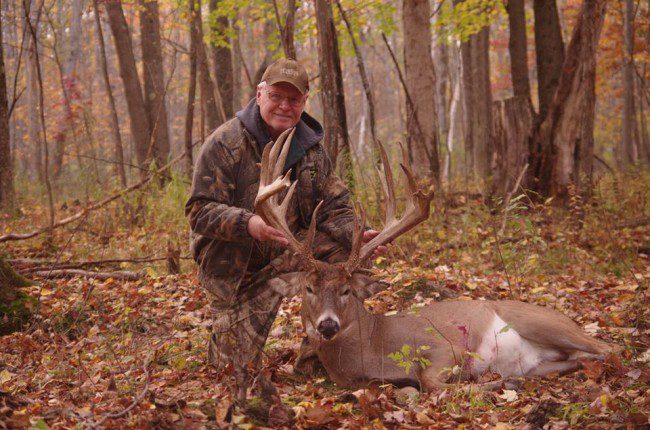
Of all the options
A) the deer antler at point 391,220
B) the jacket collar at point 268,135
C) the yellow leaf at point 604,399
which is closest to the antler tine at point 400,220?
the deer antler at point 391,220

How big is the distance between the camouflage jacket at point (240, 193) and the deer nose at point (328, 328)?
2.69 ft

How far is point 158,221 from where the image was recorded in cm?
953

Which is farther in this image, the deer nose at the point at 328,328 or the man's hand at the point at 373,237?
the man's hand at the point at 373,237

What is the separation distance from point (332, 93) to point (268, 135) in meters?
3.08

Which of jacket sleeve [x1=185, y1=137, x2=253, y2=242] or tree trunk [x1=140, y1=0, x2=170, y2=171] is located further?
tree trunk [x1=140, y1=0, x2=170, y2=171]

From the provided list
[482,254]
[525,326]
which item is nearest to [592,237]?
[482,254]

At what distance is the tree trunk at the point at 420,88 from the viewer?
380 inches

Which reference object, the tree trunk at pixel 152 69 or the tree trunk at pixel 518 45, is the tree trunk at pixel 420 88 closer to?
the tree trunk at pixel 518 45

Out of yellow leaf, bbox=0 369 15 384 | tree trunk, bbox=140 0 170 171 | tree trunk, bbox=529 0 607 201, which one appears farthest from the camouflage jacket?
tree trunk, bbox=140 0 170 171

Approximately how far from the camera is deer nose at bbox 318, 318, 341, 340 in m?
4.81

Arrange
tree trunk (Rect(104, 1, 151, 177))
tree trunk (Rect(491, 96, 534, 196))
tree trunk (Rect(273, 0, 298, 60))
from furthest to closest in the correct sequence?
1. tree trunk (Rect(104, 1, 151, 177))
2. tree trunk (Rect(491, 96, 534, 196))
3. tree trunk (Rect(273, 0, 298, 60))

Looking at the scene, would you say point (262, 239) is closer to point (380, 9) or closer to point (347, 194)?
point (347, 194)

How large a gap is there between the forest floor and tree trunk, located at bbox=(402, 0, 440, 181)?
2.65 feet

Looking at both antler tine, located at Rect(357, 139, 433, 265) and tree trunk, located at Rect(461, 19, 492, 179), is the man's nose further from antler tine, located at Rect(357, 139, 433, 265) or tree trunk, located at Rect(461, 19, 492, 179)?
tree trunk, located at Rect(461, 19, 492, 179)
